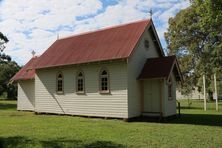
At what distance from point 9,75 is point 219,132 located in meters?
64.3

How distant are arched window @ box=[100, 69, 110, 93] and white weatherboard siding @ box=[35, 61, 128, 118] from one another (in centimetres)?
31

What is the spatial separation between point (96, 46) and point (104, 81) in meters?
3.24

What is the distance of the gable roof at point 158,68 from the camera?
20703mm

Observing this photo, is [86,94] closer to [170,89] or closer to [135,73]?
[135,73]

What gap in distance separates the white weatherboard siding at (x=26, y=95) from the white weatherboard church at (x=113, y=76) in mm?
3680

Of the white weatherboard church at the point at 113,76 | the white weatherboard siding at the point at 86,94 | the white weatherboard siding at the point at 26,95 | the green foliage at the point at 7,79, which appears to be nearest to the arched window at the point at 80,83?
the white weatherboard church at the point at 113,76

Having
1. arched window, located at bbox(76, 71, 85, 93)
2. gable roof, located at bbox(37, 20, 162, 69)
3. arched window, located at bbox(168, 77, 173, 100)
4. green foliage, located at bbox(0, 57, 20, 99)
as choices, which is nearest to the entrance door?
arched window, located at bbox(168, 77, 173, 100)

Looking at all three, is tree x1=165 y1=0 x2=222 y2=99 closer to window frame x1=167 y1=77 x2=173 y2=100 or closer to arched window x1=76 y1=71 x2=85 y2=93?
window frame x1=167 y1=77 x2=173 y2=100

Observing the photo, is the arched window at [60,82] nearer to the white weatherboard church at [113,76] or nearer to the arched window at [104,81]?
the white weatherboard church at [113,76]

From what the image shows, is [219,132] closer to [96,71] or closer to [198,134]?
[198,134]

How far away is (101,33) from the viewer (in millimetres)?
25484

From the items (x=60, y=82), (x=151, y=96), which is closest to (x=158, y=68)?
(x=151, y=96)

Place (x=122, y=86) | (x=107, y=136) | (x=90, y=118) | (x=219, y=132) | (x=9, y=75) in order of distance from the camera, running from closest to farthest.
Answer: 1. (x=107, y=136)
2. (x=219, y=132)
3. (x=122, y=86)
4. (x=90, y=118)
5. (x=9, y=75)

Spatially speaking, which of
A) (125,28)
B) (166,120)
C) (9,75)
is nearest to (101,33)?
(125,28)
